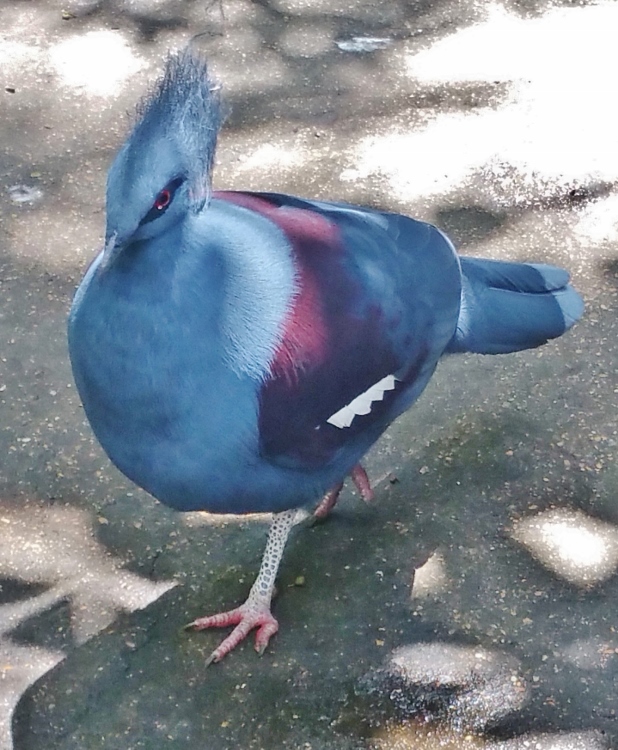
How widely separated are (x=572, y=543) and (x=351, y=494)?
566 mm

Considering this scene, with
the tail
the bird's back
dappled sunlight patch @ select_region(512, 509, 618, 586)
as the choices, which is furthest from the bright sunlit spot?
the bird's back

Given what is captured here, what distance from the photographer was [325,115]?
4.02 m

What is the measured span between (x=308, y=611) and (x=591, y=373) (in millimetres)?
1147

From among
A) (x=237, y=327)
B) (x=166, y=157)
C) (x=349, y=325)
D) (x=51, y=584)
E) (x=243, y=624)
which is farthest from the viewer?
(x=51, y=584)

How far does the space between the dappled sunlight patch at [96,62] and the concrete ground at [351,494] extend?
14mm

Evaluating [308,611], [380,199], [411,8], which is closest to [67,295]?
[380,199]

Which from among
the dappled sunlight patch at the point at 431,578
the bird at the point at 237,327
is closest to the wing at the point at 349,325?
the bird at the point at 237,327

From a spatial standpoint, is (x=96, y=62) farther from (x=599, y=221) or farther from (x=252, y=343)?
(x=252, y=343)

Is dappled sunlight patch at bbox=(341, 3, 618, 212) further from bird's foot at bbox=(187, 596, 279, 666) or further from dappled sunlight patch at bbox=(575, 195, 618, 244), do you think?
bird's foot at bbox=(187, 596, 279, 666)

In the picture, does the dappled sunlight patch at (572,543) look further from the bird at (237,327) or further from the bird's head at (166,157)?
the bird's head at (166,157)

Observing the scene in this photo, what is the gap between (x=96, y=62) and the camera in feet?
14.0

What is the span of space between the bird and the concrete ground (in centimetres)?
18

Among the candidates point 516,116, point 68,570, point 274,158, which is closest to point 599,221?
point 516,116

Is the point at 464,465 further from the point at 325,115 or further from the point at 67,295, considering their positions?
the point at 325,115
